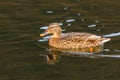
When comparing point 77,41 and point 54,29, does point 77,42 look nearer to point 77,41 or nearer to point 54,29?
point 77,41

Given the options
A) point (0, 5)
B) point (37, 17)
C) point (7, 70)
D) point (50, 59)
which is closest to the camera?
point (7, 70)

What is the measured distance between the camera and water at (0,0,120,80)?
538 inches

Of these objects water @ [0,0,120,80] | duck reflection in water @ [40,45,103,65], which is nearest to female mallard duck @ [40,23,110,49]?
A: duck reflection in water @ [40,45,103,65]

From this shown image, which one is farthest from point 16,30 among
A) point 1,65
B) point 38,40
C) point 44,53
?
point 1,65

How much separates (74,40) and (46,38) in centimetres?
146

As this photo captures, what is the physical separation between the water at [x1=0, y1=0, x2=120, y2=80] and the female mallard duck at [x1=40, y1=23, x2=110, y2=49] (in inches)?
12.4

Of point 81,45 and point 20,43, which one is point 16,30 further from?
point 81,45

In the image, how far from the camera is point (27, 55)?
15.1 meters

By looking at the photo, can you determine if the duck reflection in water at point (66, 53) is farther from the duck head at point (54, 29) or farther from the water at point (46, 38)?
the duck head at point (54, 29)

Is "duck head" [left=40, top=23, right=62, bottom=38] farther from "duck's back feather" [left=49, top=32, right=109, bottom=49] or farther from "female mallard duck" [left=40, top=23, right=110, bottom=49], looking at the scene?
"duck's back feather" [left=49, top=32, right=109, bottom=49]

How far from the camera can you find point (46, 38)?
56.9 ft

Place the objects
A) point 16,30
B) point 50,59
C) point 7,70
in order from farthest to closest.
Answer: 1. point 16,30
2. point 50,59
3. point 7,70

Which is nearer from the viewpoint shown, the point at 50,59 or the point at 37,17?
the point at 50,59

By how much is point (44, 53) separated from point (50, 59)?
1.60ft
